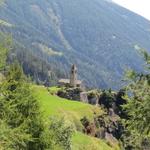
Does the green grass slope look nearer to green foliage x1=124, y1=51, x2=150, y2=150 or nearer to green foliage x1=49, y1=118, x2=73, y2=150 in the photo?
green foliage x1=49, y1=118, x2=73, y2=150

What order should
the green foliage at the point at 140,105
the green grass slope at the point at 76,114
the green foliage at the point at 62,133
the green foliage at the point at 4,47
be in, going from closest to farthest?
the green foliage at the point at 140,105 → the green foliage at the point at 4,47 → the green foliage at the point at 62,133 → the green grass slope at the point at 76,114

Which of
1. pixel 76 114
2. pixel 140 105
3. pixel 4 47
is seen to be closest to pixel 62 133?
pixel 4 47

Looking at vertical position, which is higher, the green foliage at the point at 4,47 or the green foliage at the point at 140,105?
the green foliage at the point at 4,47

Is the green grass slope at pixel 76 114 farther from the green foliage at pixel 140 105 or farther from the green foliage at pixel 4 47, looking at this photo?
the green foliage at pixel 140 105

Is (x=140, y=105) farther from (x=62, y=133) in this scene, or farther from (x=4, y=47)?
(x=62, y=133)

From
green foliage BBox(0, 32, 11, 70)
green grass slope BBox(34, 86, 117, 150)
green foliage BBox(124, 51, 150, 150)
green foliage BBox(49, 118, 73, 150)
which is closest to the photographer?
green foliage BBox(124, 51, 150, 150)

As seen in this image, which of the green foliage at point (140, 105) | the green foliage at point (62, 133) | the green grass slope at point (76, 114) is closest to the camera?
the green foliage at point (140, 105)

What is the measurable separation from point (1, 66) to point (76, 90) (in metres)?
135

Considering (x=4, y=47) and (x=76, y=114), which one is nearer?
(x=4, y=47)

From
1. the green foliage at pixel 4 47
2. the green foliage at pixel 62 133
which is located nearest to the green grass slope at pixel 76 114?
the green foliage at pixel 62 133

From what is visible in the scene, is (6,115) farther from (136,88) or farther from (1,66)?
(136,88)

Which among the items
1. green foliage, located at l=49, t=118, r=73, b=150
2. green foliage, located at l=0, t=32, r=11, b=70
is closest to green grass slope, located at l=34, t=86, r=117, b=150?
green foliage, located at l=49, t=118, r=73, b=150

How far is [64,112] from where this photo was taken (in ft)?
378

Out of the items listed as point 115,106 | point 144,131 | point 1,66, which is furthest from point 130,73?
point 115,106
